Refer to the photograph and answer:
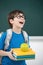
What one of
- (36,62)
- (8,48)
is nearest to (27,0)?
(36,62)

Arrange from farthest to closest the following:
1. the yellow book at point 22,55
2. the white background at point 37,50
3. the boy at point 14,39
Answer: the white background at point 37,50 < the boy at point 14,39 < the yellow book at point 22,55

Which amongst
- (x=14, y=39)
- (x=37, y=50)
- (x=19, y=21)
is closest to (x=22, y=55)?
(x=14, y=39)

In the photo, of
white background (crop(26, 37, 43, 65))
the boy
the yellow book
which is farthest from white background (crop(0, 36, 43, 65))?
the yellow book

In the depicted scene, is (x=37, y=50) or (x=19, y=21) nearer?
(x=19, y=21)

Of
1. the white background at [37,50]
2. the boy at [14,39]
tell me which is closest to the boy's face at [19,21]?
the boy at [14,39]

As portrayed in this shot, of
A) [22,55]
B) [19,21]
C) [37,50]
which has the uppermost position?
[19,21]

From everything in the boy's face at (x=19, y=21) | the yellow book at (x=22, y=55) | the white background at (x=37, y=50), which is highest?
the boy's face at (x=19, y=21)

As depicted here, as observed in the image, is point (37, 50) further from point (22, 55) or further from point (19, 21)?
point (22, 55)

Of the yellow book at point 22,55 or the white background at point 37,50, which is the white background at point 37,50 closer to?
the white background at point 37,50

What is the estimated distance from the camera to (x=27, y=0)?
2500 millimetres

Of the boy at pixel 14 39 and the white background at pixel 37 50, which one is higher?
the boy at pixel 14 39

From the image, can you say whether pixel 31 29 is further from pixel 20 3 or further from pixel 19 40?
pixel 19 40

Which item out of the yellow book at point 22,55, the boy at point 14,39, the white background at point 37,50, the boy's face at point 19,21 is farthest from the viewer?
the white background at point 37,50

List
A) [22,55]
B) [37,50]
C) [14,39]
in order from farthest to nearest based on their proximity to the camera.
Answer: [37,50] < [14,39] < [22,55]
